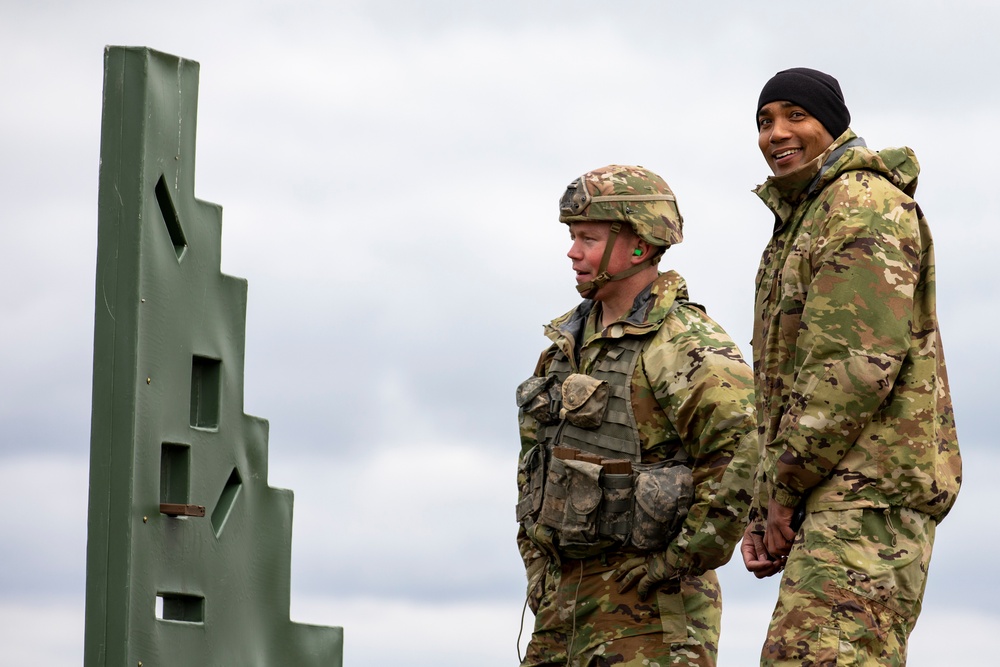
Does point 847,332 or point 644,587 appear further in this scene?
point 644,587

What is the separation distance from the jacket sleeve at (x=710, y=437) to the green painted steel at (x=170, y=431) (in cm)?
218

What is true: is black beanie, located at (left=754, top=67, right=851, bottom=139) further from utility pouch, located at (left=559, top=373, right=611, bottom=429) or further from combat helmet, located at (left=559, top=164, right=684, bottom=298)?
utility pouch, located at (left=559, top=373, right=611, bottom=429)

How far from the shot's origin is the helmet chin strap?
21.8ft

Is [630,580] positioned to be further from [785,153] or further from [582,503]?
[785,153]

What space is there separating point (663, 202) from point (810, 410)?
225 cm

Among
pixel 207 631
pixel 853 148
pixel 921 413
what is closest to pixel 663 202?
pixel 853 148

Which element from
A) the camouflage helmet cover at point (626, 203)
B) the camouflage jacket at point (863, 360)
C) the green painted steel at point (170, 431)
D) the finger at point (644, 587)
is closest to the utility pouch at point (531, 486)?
the finger at point (644, 587)

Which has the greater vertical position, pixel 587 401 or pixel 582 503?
pixel 587 401

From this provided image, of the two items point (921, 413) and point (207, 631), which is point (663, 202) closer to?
point (921, 413)

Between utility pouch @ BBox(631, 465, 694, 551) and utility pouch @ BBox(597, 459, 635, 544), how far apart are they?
0.04 metres

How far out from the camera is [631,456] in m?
6.38

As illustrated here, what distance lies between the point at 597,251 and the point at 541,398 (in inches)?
26.0

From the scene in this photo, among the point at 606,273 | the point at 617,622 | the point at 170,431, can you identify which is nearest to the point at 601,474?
the point at 617,622

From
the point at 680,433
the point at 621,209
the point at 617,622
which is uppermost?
the point at 621,209
